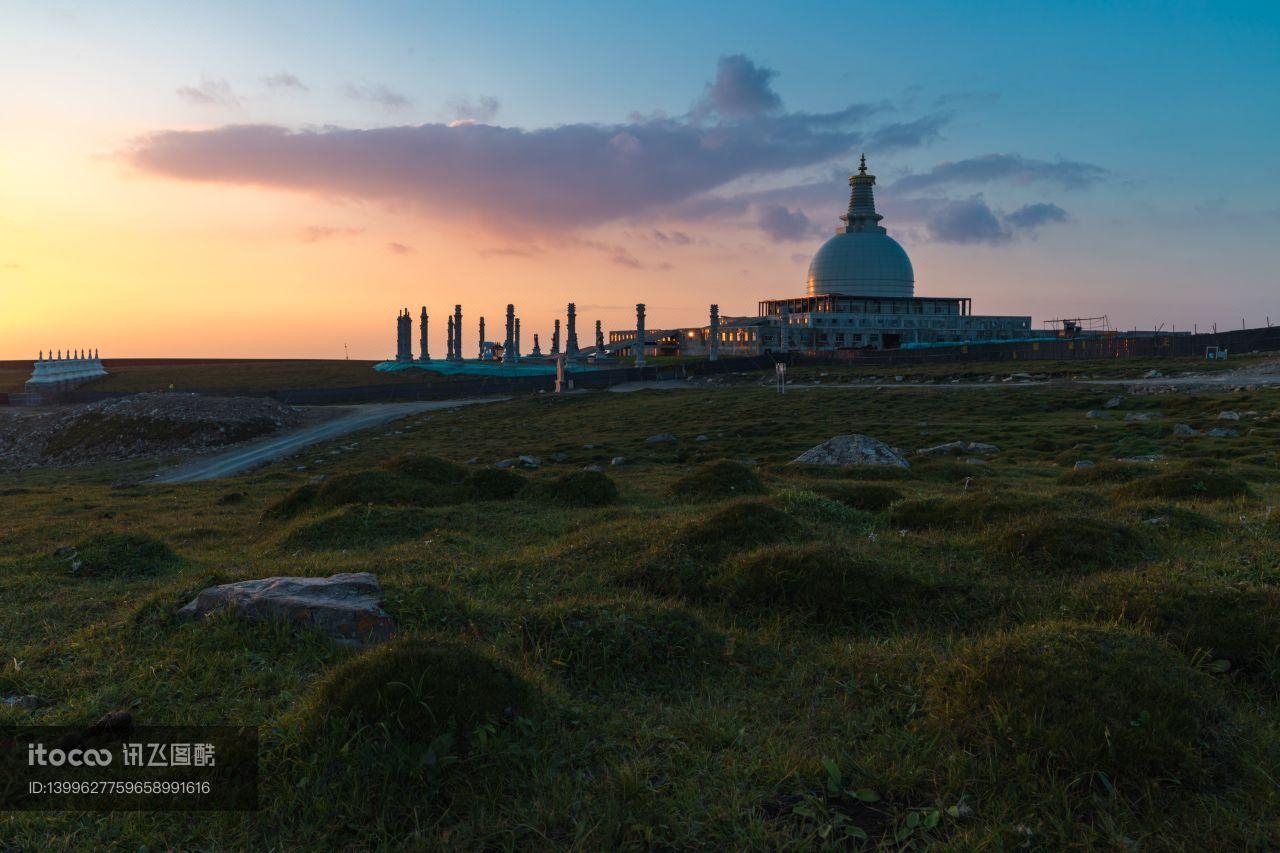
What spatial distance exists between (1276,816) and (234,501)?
18965mm

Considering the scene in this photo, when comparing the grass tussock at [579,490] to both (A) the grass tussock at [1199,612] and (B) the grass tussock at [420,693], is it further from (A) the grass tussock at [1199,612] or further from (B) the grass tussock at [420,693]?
(B) the grass tussock at [420,693]

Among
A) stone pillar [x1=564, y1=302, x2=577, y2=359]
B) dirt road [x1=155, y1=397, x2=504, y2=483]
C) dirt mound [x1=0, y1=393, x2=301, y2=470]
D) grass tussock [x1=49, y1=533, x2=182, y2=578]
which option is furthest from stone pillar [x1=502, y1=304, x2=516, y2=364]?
grass tussock [x1=49, y1=533, x2=182, y2=578]

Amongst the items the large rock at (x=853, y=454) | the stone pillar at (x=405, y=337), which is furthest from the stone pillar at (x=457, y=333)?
the large rock at (x=853, y=454)

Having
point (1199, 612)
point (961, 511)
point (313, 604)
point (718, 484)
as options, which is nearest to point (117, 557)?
point (313, 604)

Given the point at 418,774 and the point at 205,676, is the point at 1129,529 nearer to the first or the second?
the point at 418,774

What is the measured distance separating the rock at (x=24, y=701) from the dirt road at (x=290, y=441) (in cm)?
2095

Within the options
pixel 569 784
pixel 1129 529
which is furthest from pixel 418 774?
pixel 1129 529

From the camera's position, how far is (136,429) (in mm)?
37031

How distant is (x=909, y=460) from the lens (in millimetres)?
19219

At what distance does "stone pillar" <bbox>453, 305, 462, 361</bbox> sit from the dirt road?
48.6 meters

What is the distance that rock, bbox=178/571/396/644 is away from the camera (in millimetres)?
6777

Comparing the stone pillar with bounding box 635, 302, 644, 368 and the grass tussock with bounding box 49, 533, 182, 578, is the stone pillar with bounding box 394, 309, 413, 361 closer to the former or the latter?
the stone pillar with bounding box 635, 302, 644, 368

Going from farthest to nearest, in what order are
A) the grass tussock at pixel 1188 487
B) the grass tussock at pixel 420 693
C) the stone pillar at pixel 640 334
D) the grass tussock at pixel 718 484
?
the stone pillar at pixel 640 334, the grass tussock at pixel 718 484, the grass tussock at pixel 1188 487, the grass tussock at pixel 420 693

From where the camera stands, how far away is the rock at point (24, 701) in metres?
5.64
